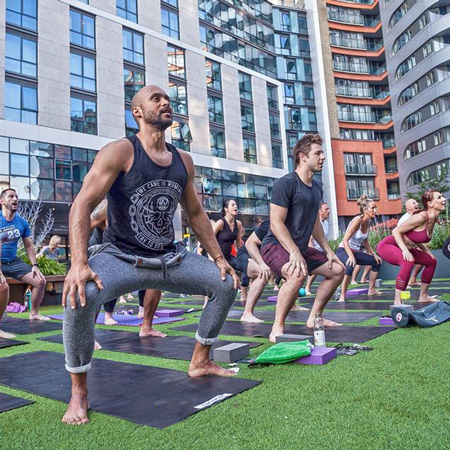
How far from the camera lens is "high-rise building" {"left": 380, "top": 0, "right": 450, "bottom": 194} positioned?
36.1 m

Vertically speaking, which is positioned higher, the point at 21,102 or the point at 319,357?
the point at 21,102

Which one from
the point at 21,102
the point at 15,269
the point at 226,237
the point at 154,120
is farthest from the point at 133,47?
the point at 154,120

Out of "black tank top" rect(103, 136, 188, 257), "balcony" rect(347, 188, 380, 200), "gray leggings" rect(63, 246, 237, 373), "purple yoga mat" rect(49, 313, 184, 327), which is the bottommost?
"purple yoga mat" rect(49, 313, 184, 327)

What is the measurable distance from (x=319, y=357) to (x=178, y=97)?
27.5 m

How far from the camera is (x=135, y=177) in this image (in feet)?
9.14

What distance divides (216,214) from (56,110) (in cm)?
1180

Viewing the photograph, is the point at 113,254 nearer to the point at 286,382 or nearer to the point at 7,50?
the point at 286,382

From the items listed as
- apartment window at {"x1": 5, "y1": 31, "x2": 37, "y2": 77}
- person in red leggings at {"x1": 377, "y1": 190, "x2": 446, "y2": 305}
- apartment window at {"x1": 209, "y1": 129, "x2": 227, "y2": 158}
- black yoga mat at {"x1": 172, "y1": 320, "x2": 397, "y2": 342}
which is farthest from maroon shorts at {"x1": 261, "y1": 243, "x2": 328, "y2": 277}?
apartment window at {"x1": 209, "y1": 129, "x2": 227, "y2": 158}

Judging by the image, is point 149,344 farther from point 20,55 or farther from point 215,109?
point 215,109

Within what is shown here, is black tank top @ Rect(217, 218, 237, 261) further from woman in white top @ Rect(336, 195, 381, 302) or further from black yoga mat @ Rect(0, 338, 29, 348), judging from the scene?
black yoga mat @ Rect(0, 338, 29, 348)

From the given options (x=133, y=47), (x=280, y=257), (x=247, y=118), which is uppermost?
(x=133, y=47)

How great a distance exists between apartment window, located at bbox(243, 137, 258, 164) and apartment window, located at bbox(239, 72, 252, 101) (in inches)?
129

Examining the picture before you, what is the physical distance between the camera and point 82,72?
80.6 ft

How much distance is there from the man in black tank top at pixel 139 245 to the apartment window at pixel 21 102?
21450 millimetres
